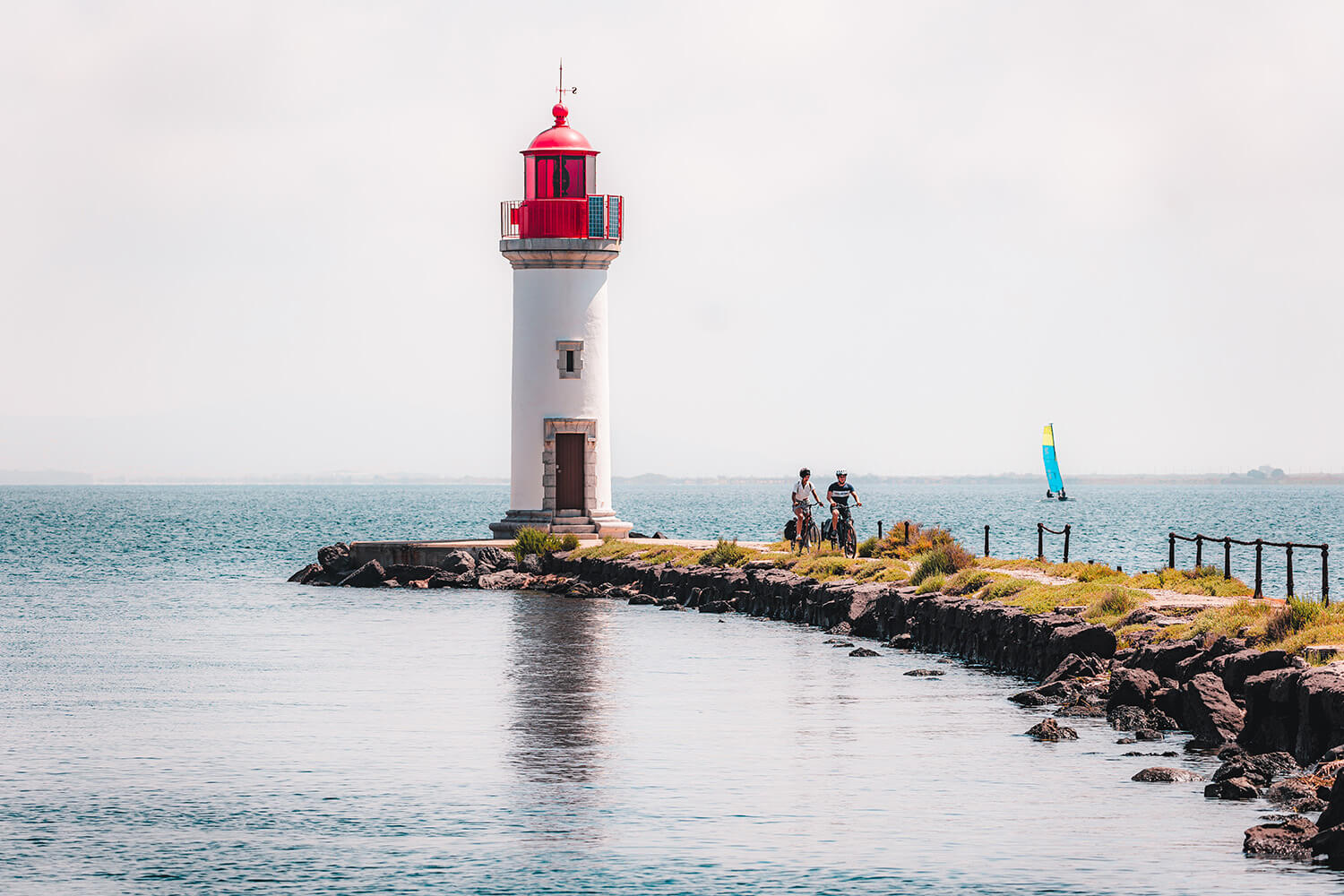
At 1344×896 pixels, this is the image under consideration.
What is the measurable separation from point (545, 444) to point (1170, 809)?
29.1m

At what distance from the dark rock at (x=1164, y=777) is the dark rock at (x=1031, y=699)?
5.35 meters

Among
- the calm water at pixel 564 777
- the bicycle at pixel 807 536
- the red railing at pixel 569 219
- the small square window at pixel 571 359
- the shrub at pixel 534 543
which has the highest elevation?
the red railing at pixel 569 219

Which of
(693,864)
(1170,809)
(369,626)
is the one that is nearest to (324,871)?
(693,864)

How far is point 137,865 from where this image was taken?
15.0m

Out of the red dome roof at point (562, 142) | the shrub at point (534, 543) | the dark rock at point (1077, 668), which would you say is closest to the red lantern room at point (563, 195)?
the red dome roof at point (562, 142)

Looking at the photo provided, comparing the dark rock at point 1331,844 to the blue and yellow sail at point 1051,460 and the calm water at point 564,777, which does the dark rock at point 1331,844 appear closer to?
the calm water at point 564,777

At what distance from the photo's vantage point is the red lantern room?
1754 inches

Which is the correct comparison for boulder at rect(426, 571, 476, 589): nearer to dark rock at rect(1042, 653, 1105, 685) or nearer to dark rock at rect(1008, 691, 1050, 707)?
dark rock at rect(1042, 653, 1105, 685)

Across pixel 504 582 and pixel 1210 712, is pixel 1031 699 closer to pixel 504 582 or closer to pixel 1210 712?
pixel 1210 712

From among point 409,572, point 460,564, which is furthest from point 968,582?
point 409,572

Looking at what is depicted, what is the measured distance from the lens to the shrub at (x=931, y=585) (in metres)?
33.0

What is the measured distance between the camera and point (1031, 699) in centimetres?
2391

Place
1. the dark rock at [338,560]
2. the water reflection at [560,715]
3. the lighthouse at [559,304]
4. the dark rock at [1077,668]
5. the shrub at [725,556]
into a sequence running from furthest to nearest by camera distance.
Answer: the dark rock at [338,560] → the lighthouse at [559,304] → the shrub at [725,556] → the dark rock at [1077,668] → the water reflection at [560,715]

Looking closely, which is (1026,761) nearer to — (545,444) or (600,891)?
(600,891)
